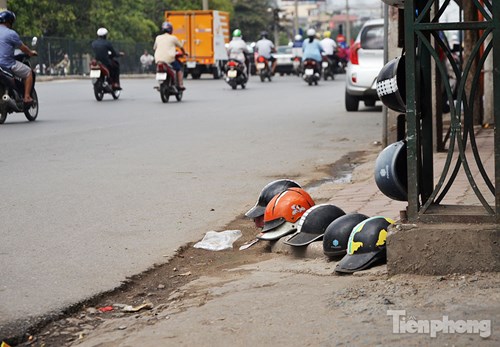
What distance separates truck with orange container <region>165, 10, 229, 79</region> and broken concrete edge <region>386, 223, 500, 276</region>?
4259 centimetres

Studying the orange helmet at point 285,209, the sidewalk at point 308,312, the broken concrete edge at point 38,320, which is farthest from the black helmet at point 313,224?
the broken concrete edge at point 38,320

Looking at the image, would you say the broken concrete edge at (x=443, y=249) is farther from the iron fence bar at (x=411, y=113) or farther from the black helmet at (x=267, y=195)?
the black helmet at (x=267, y=195)

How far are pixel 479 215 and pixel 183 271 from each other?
6.26 feet

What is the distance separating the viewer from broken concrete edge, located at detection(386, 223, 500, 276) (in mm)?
4996

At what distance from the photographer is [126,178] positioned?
1030 cm

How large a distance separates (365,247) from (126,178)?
16.8ft

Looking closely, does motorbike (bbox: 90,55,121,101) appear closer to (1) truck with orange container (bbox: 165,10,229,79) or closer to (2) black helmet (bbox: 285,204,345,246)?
(2) black helmet (bbox: 285,204,345,246)

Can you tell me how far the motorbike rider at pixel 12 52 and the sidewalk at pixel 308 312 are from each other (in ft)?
40.9

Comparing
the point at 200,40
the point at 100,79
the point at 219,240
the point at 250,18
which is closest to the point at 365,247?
the point at 219,240

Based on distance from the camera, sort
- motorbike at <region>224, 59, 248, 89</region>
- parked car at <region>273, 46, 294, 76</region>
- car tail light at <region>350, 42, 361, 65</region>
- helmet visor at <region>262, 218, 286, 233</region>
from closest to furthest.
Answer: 1. helmet visor at <region>262, 218, 286, 233</region>
2. car tail light at <region>350, 42, 361, 65</region>
3. motorbike at <region>224, 59, 248, 89</region>
4. parked car at <region>273, 46, 294, 76</region>

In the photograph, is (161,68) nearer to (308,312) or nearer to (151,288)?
(151,288)

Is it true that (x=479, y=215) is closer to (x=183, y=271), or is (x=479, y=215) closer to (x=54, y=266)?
(x=183, y=271)

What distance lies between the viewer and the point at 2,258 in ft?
20.9

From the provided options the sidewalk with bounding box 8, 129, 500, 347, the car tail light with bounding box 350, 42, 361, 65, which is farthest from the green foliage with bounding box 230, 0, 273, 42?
the sidewalk with bounding box 8, 129, 500, 347
